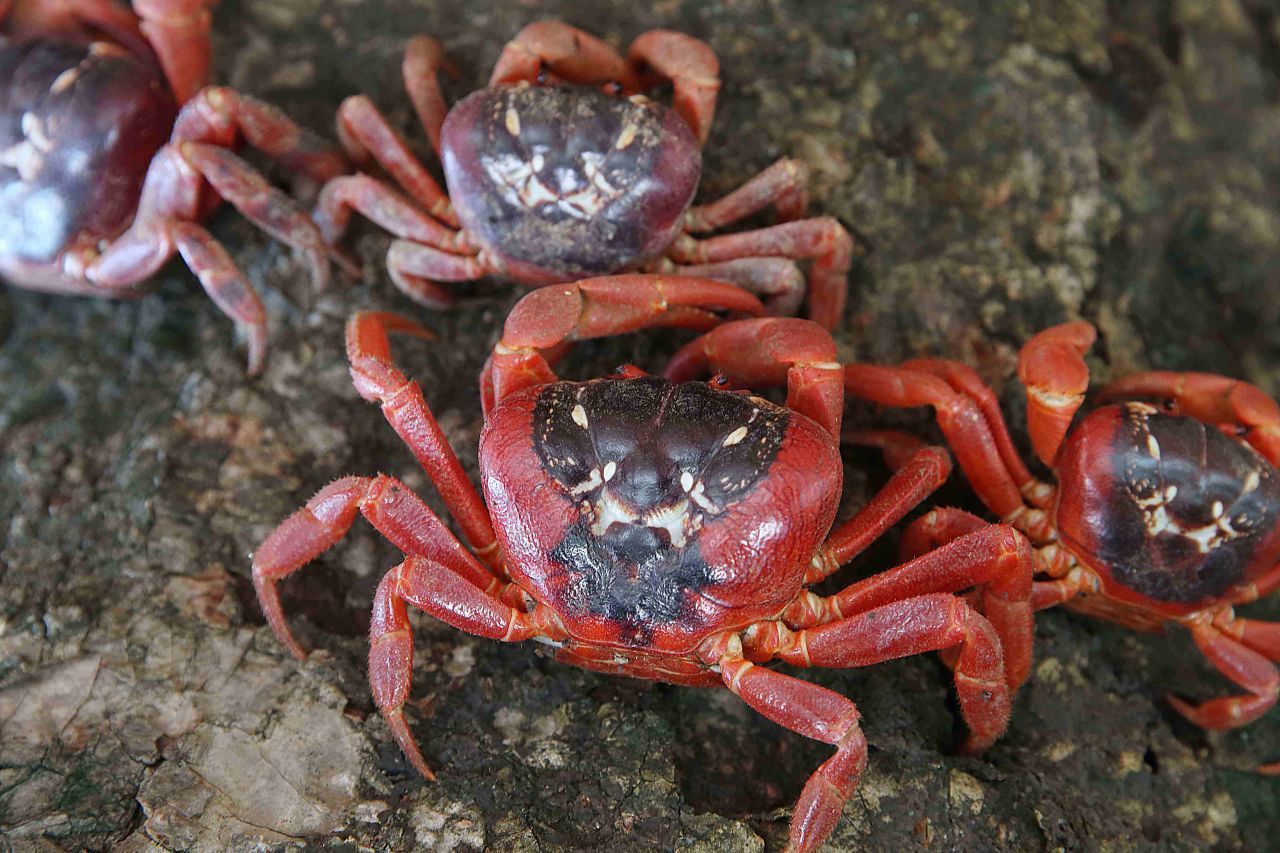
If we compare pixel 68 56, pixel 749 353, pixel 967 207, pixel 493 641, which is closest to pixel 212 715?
pixel 493 641

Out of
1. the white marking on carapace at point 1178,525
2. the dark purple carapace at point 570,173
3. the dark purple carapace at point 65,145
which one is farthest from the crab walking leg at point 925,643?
the dark purple carapace at point 65,145

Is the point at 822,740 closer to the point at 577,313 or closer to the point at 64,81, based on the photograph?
the point at 577,313

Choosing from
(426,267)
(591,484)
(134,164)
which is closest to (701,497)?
(591,484)

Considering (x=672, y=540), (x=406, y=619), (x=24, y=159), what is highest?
(x=24, y=159)

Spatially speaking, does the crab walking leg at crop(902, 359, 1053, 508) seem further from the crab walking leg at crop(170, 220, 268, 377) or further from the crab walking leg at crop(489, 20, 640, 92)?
the crab walking leg at crop(170, 220, 268, 377)

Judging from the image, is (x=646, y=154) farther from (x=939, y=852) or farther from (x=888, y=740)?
(x=939, y=852)

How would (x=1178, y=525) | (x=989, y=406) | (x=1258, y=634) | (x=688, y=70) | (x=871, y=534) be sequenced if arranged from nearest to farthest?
1. (x=871, y=534)
2. (x=1178, y=525)
3. (x=989, y=406)
4. (x=1258, y=634)
5. (x=688, y=70)

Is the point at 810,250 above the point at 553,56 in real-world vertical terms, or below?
below

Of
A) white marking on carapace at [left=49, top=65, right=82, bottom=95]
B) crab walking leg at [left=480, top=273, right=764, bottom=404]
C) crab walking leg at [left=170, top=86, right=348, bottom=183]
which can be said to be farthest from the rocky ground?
white marking on carapace at [left=49, top=65, right=82, bottom=95]
